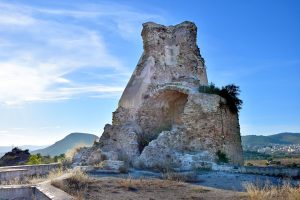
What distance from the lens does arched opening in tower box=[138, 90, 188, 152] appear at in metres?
20.8

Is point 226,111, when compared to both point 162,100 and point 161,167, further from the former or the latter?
point 161,167

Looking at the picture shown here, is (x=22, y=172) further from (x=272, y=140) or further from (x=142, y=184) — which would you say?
(x=272, y=140)

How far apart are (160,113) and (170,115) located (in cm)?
60

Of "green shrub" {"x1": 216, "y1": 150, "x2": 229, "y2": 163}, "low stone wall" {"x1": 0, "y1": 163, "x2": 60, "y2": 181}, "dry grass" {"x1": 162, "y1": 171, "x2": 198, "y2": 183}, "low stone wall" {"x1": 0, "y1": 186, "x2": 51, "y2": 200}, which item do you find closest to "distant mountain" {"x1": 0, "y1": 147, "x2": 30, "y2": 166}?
"low stone wall" {"x1": 0, "y1": 163, "x2": 60, "y2": 181}

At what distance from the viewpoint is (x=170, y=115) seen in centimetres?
2192

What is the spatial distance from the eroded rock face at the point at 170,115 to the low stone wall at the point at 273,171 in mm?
1740

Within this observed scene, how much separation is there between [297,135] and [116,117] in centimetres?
11267

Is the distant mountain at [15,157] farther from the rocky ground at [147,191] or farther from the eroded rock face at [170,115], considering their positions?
the rocky ground at [147,191]

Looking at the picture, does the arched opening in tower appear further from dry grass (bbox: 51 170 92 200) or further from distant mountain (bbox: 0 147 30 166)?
distant mountain (bbox: 0 147 30 166)

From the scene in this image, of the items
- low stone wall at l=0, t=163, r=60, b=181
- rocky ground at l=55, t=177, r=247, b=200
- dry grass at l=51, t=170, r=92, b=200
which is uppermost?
low stone wall at l=0, t=163, r=60, b=181

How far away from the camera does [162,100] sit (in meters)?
21.7

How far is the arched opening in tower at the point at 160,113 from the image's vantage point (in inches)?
817

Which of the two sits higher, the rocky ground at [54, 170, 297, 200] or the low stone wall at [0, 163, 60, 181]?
the low stone wall at [0, 163, 60, 181]

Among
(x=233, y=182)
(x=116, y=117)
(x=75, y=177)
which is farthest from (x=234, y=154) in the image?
(x=75, y=177)
